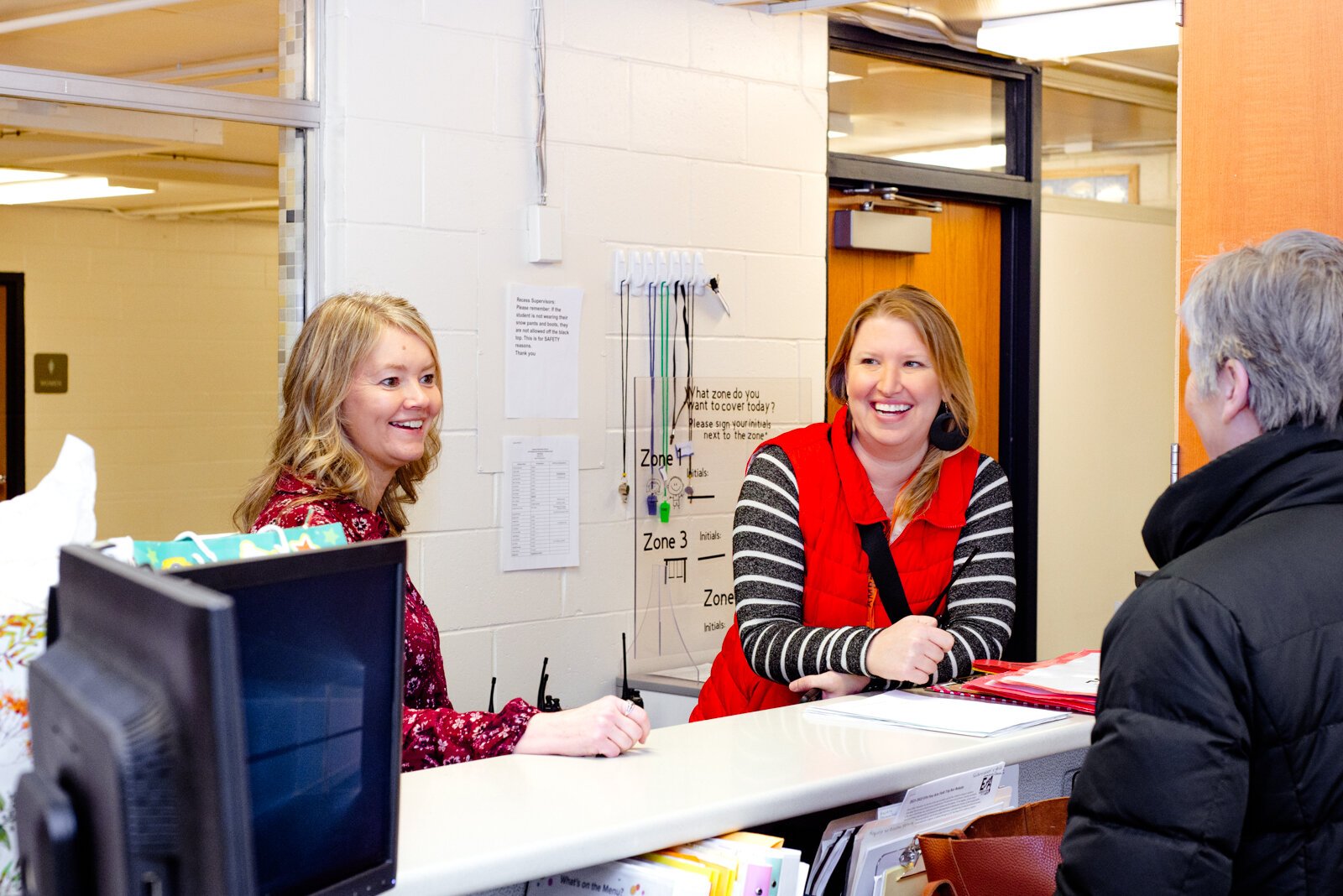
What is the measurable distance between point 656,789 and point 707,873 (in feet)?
0.51

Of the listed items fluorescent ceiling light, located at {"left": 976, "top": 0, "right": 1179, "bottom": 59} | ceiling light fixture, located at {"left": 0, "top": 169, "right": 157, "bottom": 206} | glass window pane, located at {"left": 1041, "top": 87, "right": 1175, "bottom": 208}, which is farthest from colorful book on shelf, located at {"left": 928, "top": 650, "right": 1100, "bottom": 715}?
glass window pane, located at {"left": 1041, "top": 87, "right": 1175, "bottom": 208}

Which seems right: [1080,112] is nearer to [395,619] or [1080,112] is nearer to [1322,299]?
[1322,299]

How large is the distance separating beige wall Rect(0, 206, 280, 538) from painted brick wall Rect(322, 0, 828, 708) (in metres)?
0.26

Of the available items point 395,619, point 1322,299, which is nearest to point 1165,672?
point 1322,299

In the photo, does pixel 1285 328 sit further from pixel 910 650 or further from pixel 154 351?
pixel 154 351

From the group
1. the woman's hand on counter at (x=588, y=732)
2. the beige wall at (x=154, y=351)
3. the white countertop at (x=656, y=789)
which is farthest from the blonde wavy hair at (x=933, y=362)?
the beige wall at (x=154, y=351)

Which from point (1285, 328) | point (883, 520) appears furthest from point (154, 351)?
point (1285, 328)

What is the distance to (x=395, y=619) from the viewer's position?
121 cm

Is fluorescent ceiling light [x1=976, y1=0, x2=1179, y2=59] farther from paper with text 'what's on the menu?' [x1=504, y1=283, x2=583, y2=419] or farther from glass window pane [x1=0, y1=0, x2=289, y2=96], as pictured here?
glass window pane [x1=0, y1=0, x2=289, y2=96]

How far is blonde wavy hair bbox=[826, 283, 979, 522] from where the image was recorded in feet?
8.37

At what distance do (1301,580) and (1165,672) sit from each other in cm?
15

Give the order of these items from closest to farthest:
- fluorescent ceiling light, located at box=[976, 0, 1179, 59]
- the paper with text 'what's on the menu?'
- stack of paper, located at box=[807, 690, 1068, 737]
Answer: stack of paper, located at box=[807, 690, 1068, 737] → the paper with text 'what's on the menu?' → fluorescent ceiling light, located at box=[976, 0, 1179, 59]

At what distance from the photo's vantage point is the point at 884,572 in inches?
98.4

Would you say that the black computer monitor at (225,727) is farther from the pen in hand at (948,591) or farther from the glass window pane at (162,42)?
the glass window pane at (162,42)
